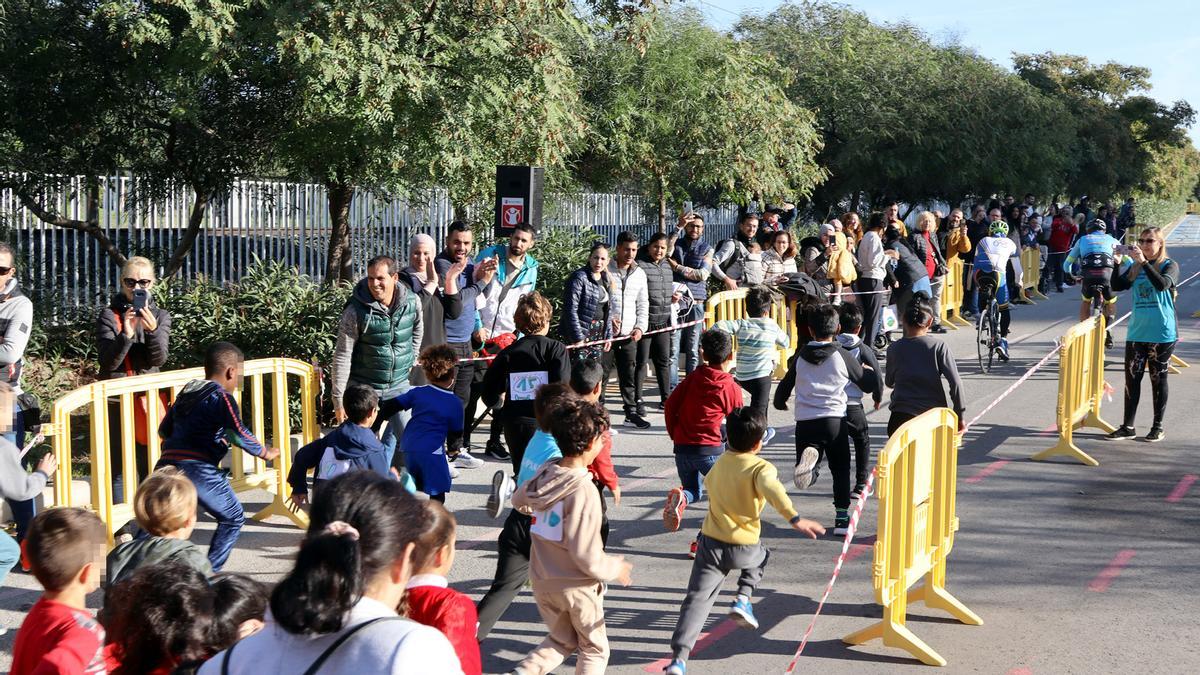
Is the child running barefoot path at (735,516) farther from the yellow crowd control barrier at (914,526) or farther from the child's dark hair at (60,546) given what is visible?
the child's dark hair at (60,546)

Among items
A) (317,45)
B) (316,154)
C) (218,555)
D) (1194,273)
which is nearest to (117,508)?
(218,555)

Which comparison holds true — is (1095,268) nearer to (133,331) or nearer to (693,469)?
(693,469)

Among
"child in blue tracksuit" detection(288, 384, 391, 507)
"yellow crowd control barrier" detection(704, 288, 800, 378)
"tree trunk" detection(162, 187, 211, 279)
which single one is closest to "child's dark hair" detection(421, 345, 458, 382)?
"child in blue tracksuit" detection(288, 384, 391, 507)

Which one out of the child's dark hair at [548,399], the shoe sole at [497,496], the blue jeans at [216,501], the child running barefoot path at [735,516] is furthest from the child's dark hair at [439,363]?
the child running barefoot path at [735,516]

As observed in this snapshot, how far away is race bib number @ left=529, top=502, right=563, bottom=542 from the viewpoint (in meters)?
5.18

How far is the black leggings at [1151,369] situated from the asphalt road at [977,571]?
35cm

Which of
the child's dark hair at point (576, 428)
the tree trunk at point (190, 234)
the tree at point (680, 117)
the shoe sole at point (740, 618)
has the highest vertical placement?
the tree at point (680, 117)

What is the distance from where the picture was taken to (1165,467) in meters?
10.5

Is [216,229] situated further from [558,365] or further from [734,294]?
[558,365]

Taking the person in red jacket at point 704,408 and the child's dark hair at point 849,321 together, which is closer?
the person in red jacket at point 704,408

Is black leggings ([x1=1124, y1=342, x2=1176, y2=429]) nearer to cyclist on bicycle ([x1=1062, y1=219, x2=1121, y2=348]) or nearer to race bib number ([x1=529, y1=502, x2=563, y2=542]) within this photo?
cyclist on bicycle ([x1=1062, y1=219, x2=1121, y2=348])

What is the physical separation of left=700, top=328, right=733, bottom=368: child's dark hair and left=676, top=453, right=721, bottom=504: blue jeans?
1.96 feet

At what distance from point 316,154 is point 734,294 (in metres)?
4.75

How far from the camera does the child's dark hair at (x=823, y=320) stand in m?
8.13
